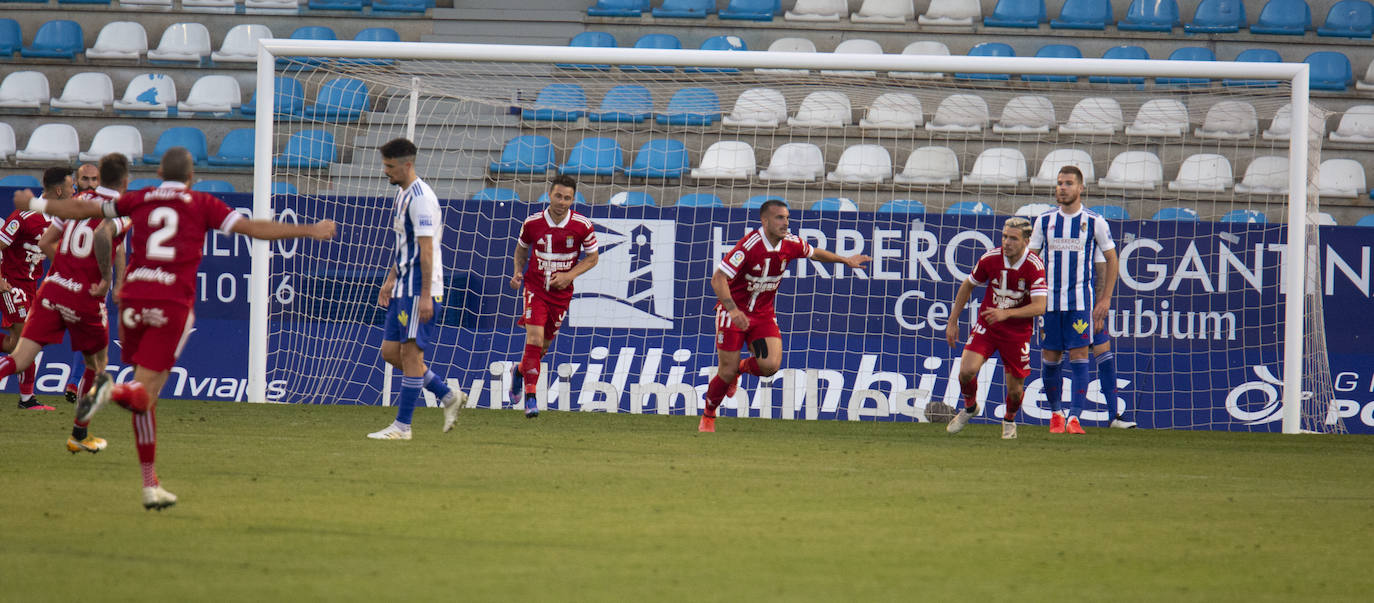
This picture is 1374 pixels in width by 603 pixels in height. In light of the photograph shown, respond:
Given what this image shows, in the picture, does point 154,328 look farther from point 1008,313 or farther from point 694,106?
point 694,106

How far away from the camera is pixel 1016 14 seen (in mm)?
16984

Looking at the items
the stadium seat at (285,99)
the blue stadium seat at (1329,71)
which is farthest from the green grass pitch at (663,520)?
the blue stadium seat at (1329,71)

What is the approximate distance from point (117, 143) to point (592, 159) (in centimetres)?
624

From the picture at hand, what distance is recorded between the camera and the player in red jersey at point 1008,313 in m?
9.88

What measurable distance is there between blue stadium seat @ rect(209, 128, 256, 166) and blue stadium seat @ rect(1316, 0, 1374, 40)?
13.0 metres

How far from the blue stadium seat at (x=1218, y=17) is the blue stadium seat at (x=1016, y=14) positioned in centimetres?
181

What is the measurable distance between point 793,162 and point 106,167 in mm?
8881

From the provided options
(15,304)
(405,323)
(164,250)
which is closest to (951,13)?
(405,323)

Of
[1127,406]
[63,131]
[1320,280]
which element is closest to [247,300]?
[63,131]

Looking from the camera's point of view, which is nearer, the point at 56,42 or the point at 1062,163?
the point at 1062,163

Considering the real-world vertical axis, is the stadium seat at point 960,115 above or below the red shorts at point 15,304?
above

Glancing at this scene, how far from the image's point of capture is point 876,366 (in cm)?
1228

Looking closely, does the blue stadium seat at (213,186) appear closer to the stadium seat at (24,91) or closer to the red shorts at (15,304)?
the stadium seat at (24,91)

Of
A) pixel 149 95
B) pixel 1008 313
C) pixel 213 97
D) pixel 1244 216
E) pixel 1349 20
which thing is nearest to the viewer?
pixel 1008 313
